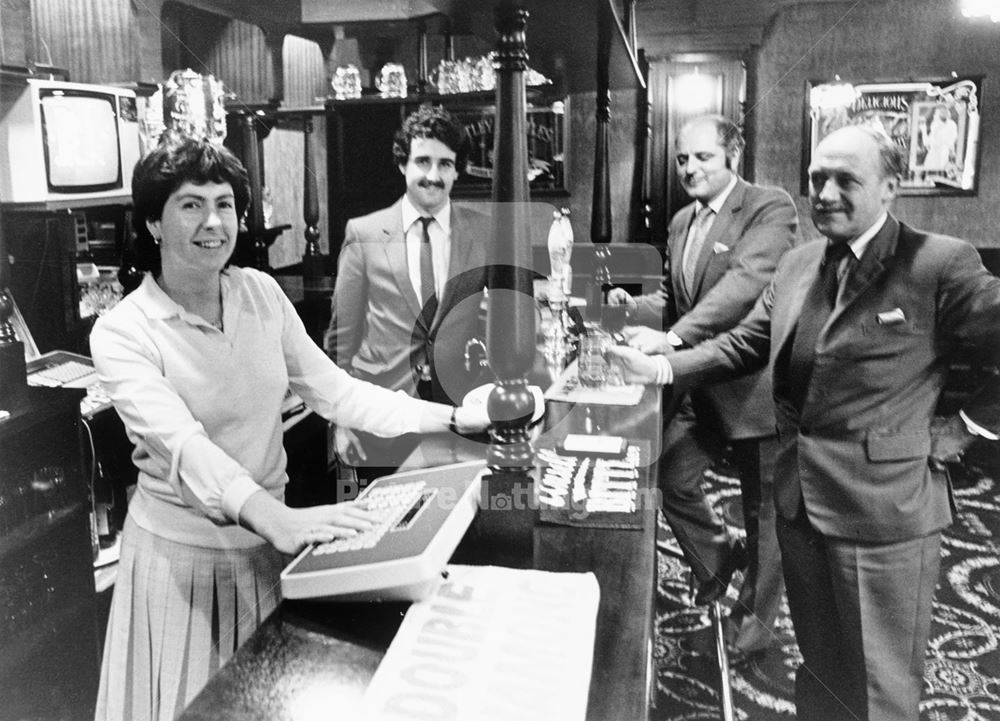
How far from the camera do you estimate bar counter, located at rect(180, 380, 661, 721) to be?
734mm

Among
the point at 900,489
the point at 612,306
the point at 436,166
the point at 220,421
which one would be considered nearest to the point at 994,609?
→ the point at 900,489

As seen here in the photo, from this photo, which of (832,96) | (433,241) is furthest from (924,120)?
(433,241)

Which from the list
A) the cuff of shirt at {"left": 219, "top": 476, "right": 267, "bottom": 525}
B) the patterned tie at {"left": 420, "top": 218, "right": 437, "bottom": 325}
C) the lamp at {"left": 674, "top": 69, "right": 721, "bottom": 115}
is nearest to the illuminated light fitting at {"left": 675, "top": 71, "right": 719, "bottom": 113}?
the lamp at {"left": 674, "top": 69, "right": 721, "bottom": 115}

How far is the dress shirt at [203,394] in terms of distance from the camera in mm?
910

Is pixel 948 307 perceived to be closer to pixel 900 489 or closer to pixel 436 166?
pixel 900 489

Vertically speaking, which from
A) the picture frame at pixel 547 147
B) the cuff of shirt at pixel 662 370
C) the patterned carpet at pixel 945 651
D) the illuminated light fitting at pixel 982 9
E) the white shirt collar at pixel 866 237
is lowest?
the patterned carpet at pixel 945 651

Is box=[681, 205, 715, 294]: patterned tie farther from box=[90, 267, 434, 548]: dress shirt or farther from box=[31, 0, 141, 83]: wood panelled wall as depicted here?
box=[31, 0, 141, 83]: wood panelled wall

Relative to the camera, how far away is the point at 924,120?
159 centimetres

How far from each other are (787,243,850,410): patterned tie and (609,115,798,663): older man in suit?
0.49 feet

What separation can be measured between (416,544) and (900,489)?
1147 millimetres

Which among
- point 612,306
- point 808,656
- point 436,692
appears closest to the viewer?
point 436,692

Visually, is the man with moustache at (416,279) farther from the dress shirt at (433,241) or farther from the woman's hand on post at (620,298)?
the woman's hand on post at (620,298)

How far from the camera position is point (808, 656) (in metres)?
1.83

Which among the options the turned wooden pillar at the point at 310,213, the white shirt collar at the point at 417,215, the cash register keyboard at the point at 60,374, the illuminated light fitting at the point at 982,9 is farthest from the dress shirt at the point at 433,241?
the illuminated light fitting at the point at 982,9
